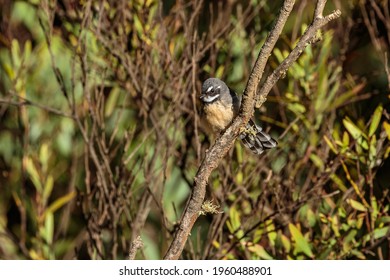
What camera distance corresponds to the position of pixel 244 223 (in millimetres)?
4746

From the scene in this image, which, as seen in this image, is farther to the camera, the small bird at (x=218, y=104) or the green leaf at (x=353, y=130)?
the green leaf at (x=353, y=130)

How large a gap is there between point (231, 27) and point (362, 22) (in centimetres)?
102

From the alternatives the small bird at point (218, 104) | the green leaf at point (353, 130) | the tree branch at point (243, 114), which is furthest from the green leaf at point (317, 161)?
the tree branch at point (243, 114)

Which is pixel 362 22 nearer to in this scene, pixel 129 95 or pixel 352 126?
pixel 352 126

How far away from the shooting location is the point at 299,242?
4.69m

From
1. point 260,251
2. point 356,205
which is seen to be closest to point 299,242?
point 260,251

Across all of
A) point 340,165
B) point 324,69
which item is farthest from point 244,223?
point 324,69

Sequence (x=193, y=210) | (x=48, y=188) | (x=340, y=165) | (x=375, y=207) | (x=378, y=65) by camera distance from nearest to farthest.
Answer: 1. (x=193, y=210)
2. (x=375, y=207)
3. (x=340, y=165)
4. (x=48, y=188)
5. (x=378, y=65)

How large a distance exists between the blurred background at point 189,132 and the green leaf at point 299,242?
0.03 feet

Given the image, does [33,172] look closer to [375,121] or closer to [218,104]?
[218,104]

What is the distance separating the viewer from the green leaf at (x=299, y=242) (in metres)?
4.64

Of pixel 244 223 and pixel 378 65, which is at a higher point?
pixel 378 65

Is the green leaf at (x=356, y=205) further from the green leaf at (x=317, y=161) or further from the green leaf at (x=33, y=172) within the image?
the green leaf at (x=33, y=172)

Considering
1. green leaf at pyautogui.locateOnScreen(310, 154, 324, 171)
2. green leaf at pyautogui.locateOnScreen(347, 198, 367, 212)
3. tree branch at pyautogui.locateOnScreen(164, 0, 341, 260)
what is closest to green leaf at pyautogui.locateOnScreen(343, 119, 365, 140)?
green leaf at pyautogui.locateOnScreen(310, 154, 324, 171)
